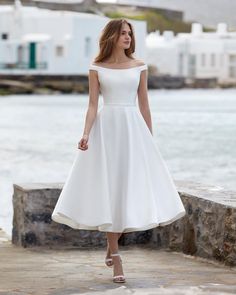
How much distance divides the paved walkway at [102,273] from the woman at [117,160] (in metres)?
0.15

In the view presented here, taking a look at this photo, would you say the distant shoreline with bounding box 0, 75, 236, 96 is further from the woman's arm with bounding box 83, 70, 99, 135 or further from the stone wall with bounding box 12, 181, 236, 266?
the woman's arm with bounding box 83, 70, 99, 135

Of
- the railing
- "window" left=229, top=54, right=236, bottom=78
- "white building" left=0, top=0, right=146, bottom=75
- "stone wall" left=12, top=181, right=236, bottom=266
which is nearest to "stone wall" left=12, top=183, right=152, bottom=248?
"stone wall" left=12, top=181, right=236, bottom=266

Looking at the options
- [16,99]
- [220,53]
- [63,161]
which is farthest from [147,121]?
[220,53]

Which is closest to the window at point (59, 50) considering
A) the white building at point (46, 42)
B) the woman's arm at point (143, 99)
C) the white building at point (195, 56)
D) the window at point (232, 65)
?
the white building at point (46, 42)

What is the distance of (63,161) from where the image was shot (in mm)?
22500

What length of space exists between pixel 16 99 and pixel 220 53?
2111 centimetres

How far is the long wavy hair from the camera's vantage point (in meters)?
3.80

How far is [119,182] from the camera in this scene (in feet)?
12.4

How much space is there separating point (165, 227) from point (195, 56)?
7314 cm

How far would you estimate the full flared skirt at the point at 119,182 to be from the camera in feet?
12.3

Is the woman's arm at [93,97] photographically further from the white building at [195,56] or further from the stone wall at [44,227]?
the white building at [195,56]

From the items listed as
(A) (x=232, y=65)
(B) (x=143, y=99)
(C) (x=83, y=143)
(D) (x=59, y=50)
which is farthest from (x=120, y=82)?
(A) (x=232, y=65)

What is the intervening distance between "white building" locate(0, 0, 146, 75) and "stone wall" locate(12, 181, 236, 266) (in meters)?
54.8

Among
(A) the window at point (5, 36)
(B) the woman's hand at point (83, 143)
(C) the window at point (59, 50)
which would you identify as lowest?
(C) the window at point (59, 50)
